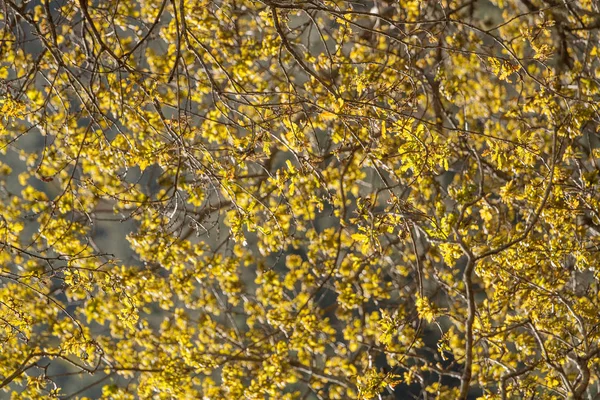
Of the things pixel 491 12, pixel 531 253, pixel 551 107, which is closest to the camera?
pixel 531 253

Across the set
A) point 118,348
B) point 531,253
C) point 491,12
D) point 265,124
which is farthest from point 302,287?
point 491,12

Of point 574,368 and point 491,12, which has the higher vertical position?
point 491,12

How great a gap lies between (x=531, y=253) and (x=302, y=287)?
7.08ft

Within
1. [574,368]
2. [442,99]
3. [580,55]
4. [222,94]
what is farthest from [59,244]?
[580,55]

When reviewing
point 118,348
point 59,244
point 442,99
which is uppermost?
point 442,99

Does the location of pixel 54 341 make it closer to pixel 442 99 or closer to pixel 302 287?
pixel 302 287

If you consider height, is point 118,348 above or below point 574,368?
above

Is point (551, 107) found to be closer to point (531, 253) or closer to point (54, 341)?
point (531, 253)

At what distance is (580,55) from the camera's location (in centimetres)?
570

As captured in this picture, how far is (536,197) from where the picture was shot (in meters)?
4.06

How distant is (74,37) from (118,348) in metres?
2.67

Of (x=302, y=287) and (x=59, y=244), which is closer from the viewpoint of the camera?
(x=59, y=244)

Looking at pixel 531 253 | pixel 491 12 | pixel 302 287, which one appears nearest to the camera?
pixel 531 253

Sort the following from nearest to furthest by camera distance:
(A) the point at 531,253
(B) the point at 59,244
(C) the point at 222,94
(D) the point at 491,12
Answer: (C) the point at 222,94, (A) the point at 531,253, (B) the point at 59,244, (D) the point at 491,12
